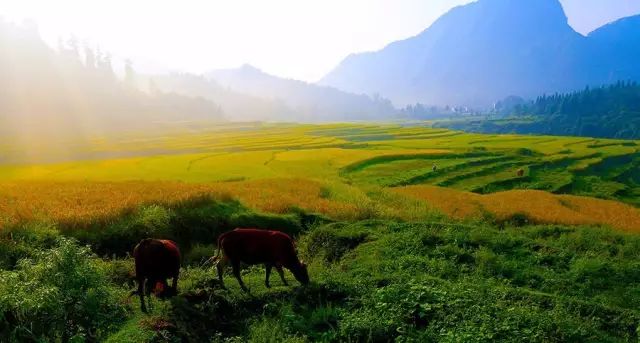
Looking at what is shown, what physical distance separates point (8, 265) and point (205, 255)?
4895 millimetres

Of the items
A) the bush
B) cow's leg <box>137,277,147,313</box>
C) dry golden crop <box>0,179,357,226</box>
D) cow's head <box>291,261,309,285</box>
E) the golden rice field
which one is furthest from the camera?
the golden rice field

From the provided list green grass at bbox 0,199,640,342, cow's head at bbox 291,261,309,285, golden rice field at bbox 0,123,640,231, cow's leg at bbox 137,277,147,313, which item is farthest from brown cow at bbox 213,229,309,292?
golden rice field at bbox 0,123,640,231

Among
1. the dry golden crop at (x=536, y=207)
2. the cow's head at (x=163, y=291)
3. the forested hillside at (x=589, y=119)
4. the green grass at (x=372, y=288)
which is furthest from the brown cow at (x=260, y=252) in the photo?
the forested hillside at (x=589, y=119)

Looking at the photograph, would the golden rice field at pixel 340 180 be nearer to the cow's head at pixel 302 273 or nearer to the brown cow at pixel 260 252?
the brown cow at pixel 260 252

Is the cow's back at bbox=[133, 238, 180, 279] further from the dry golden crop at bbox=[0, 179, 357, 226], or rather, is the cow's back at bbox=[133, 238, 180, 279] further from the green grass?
the dry golden crop at bbox=[0, 179, 357, 226]

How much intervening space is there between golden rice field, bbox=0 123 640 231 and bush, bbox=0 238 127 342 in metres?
5.52

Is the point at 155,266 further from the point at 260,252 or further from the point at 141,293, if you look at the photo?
the point at 260,252

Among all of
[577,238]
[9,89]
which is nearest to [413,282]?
[577,238]

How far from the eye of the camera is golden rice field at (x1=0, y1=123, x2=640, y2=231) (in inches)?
703

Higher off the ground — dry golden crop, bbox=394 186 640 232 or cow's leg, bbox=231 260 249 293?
cow's leg, bbox=231 260 249 293

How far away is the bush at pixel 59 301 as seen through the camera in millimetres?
7652

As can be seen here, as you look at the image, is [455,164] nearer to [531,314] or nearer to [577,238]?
[577,238]

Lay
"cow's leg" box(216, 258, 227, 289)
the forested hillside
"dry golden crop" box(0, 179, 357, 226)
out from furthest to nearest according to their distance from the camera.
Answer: the forested hillside → "dry golden crop" box(0, 179, 357, 226) → "cow's leg" box(216, 258, 227, 289)

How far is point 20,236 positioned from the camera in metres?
12.2
